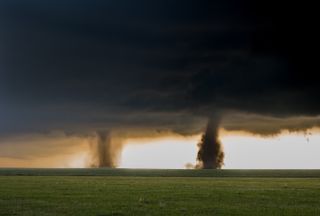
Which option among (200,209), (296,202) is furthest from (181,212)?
(296,202)

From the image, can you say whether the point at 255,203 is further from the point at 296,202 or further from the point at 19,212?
the point at 19,212

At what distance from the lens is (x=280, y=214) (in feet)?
106

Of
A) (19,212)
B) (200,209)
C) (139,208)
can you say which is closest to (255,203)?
(200,209)

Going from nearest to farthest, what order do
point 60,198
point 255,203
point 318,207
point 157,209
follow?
point 157,209 → point 318,207 → point 255,203 → point 60,198

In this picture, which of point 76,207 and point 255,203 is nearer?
point 76,207

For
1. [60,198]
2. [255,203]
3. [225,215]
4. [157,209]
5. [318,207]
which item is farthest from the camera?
[60,198]

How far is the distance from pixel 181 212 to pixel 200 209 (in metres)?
2.32

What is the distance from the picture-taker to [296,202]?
41.5 meters

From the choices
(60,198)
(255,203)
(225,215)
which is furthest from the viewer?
(60,198)

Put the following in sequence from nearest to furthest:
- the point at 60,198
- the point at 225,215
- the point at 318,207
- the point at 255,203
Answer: the point at 225,215
the point at 318,207
the point at 255,203
the point at 60,198

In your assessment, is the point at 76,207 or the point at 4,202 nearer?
the point at 76,207

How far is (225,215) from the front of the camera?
3197cm

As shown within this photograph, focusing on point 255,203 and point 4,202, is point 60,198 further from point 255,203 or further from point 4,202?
point 255,203

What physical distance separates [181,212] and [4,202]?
14577mm
